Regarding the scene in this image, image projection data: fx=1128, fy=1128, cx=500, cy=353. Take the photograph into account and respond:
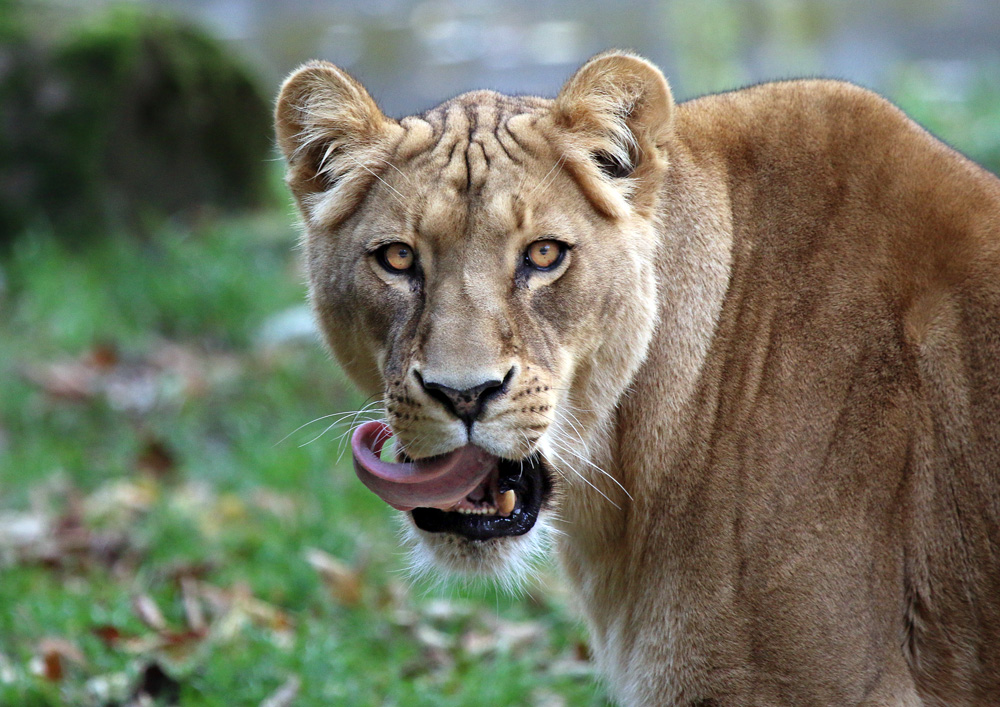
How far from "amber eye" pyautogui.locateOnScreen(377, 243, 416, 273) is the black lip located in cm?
53

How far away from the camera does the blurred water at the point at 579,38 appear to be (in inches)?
415

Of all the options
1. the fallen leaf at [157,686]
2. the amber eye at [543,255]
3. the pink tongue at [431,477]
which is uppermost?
the amber eye at [543,255]

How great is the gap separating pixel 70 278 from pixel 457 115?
4908 millimetres

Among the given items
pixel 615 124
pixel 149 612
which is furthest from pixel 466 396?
pixel 149 612

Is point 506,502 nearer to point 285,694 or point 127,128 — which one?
point 285,694

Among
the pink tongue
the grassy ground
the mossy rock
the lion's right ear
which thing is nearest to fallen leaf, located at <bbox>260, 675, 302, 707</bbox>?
the grassy ground

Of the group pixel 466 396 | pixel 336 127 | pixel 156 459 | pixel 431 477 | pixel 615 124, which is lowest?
pixel 156 459

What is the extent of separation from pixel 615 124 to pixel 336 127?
2.36 feet

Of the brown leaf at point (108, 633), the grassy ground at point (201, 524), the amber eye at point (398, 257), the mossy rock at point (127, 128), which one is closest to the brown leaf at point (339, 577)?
the grassy ground at point (201, 524)

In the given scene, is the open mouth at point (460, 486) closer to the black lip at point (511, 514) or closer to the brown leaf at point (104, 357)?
the black lip at point (511, 514)

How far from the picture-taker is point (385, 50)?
572 inches

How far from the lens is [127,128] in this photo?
7.82m

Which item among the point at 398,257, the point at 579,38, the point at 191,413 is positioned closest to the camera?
the point at 398,257

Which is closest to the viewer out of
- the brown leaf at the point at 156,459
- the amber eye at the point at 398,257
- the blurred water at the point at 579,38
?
the amber eye at the point at 398,257
